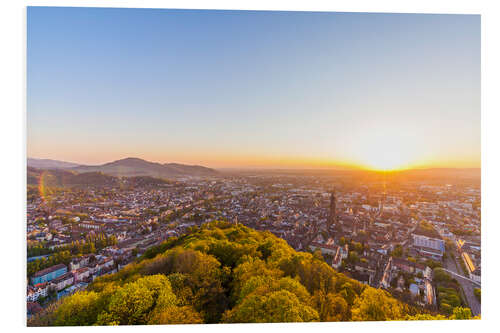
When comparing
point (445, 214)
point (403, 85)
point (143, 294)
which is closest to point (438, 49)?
point (403, 85)

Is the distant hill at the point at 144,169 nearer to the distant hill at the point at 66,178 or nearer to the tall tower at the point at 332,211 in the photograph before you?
the distant hill at the point at 66,178

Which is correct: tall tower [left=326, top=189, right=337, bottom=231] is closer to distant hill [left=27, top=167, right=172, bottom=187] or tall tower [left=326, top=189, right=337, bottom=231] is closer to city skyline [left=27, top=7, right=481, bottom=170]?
city skyline [left=27, top=7, right=481, bottom=170]

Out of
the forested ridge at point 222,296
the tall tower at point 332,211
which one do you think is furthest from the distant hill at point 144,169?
the tall tower at point 332,211

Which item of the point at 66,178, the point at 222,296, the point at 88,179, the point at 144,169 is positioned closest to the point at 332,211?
the point at 222,296

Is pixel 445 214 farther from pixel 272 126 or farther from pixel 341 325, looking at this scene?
pixel 272 126

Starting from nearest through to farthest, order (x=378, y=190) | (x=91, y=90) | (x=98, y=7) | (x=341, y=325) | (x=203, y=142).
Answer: (x=341, y=325)
(x=98, y=7)
(x=91, y=90)
(x=378, y=190)
(x=203, y=142)
